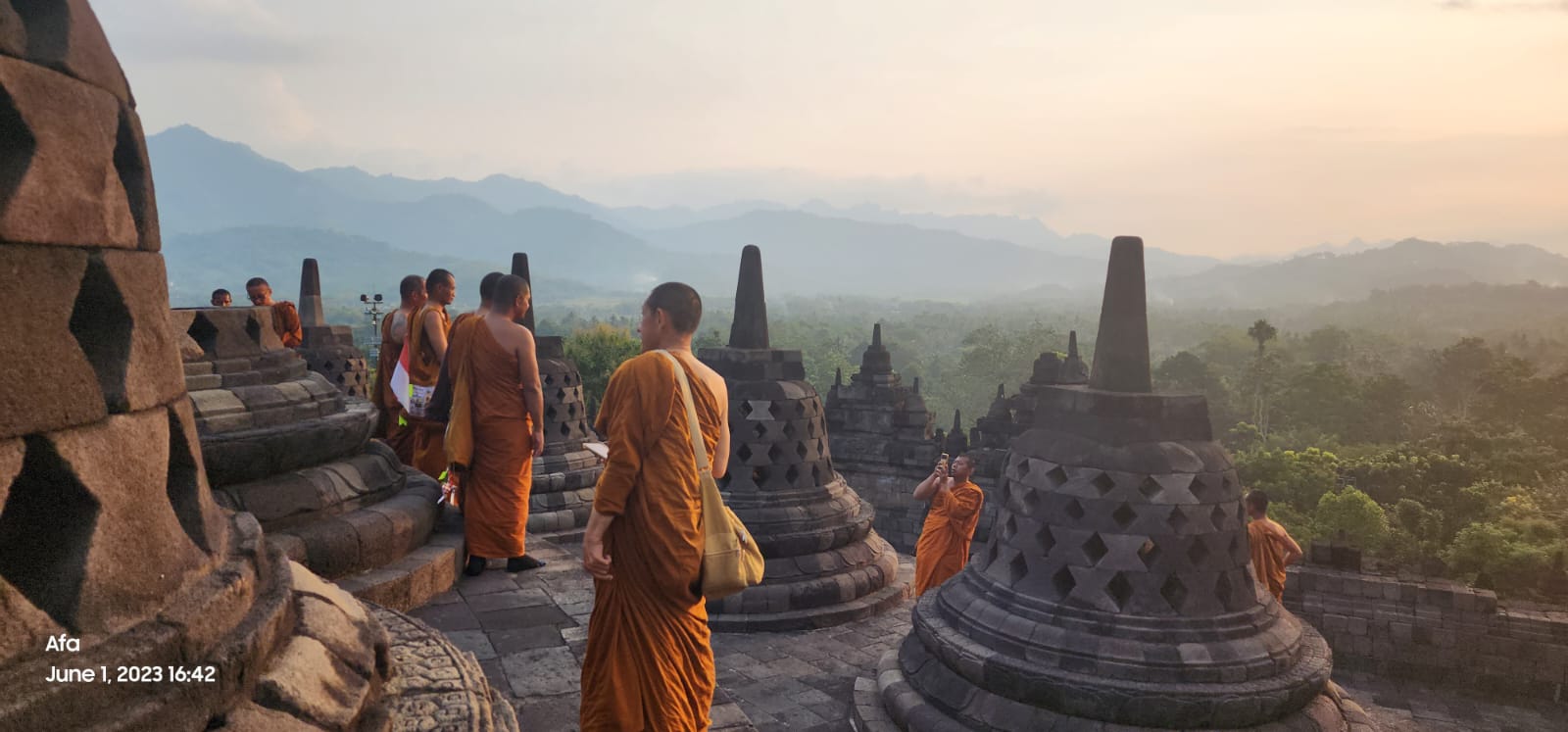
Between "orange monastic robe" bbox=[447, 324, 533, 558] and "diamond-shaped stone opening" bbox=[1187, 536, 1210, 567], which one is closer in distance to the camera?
"diamond-shaped stone opening" bbox=[1187, 536, 1210, 567]

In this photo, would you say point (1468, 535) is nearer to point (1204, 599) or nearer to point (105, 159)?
point (1204, 599)

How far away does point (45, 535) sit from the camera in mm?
1798

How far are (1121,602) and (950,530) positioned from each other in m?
3.04

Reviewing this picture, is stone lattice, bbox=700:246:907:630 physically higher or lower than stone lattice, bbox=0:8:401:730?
lower

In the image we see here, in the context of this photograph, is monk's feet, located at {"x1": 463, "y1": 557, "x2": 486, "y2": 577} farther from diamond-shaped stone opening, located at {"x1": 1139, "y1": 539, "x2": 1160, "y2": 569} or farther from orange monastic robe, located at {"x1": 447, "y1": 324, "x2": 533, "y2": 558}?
diamond-shaped stone opening, located at {"x1": 1139, "y1": 539, "x2": 1160, "y2": 569}

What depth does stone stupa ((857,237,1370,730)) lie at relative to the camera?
4.30 metres

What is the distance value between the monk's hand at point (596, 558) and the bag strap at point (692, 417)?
0.45 meters

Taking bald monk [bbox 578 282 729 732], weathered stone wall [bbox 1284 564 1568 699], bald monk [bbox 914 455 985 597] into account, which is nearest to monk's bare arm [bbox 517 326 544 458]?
bald monk [bbox 578 282 729 732]

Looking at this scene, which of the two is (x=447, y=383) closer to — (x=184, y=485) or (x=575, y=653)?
(x=575, y=653)

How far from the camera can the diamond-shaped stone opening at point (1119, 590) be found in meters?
4.50

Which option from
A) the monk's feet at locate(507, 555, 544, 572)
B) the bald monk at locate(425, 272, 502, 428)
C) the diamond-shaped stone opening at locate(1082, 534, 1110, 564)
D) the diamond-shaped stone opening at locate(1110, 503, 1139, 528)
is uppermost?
the bald monk at locate(425, 272, 502, 428)

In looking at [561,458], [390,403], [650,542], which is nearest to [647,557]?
[650,542]

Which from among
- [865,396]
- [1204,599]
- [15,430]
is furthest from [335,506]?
[865,396]

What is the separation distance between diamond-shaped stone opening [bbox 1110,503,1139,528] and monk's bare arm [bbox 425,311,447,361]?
423 cm
